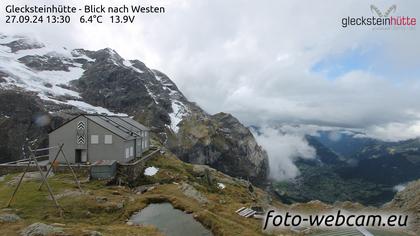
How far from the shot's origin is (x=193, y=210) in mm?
40500

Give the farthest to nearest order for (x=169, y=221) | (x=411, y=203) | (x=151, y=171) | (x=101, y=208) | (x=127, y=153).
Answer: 1. (x=151, y=171)
2. (x=127, y=153)
3. (x=411, y=203)
4. (x=101, y=208)
5. (x=169, y=221)

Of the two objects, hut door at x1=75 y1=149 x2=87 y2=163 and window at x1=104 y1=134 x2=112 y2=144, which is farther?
hut door at x1=75 y1=149 x2=87 y2=163

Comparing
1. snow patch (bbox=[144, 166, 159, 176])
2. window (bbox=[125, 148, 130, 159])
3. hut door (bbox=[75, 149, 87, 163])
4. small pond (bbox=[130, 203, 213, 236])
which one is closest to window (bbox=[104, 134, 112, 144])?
window (bbox=[125, 148, 130, 159])

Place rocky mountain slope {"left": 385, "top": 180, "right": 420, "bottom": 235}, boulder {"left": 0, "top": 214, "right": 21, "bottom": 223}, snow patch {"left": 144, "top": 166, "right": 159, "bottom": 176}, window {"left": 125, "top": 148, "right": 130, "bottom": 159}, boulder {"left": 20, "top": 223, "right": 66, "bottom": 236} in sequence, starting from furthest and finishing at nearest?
snow patch {"left": 144, "top": 166, "right": 159, "bottom": 176}, window {"left": 125, "top": 148, "right": 130, "bottom": 159}, rocky mountain slope {"left": 385, "top": 180, "right": 420, "bottom": 235}, boulder {"left": 0, "top": 214, "right": 21, "bottom": 223}, boulder {"left": 20, "top": 223, "right": 66, "bottom": 236}

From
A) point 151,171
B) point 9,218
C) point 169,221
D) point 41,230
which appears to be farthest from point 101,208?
point 151,171

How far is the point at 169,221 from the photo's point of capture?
1474 inches

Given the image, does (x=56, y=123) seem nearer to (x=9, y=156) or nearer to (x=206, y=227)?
(x=9, y=156)

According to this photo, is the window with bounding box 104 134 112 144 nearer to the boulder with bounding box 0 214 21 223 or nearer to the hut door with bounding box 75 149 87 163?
the hut door with bounding box 75 149 87 163

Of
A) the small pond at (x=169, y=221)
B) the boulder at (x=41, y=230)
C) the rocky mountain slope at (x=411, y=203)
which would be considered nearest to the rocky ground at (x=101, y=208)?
the boulder at (x=41, y=230)

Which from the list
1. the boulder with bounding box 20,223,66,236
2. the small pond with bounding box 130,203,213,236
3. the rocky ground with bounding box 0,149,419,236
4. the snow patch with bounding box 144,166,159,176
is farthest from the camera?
the snow patch with bounding box 144,166,159,176

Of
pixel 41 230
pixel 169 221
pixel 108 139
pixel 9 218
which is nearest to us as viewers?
pixel 41 230

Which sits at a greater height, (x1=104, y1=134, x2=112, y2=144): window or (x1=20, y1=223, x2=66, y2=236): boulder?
(x1=104, y1=134, x2=112, y2=144): window

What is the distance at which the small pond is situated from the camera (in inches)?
1352

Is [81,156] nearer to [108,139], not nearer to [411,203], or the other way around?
[108,139]
